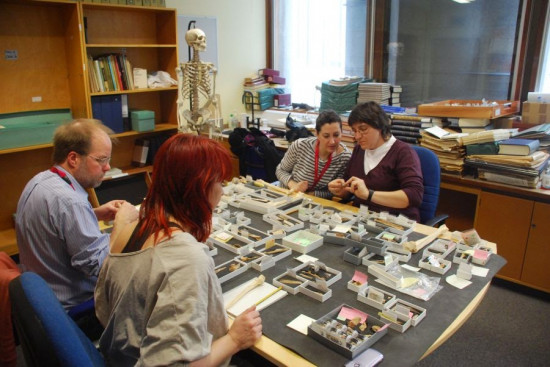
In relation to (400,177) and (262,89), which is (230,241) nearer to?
(400,177)

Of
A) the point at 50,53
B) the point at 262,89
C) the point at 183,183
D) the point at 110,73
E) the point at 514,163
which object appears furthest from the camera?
the point at 262,89

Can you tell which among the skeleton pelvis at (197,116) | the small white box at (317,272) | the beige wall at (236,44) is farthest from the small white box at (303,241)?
the beige wall at (236,44)

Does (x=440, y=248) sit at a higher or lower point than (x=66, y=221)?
lower

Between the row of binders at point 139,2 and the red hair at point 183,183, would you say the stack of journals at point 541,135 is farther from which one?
the row of binders at point 139,2

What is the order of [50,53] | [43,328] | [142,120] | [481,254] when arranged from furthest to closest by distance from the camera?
[142,120] → [50,53] → [481,254] → [43,328]

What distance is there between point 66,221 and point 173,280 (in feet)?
2.74

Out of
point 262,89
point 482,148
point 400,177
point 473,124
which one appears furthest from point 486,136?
point 262,89

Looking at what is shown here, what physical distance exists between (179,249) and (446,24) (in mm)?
3736

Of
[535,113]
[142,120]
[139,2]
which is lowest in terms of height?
[142,120]

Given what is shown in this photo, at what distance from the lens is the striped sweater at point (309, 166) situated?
2854mm

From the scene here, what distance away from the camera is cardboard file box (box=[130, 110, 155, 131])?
3.96 m

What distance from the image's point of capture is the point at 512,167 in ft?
9.15

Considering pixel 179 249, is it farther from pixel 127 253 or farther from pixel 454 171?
pixel 454 171

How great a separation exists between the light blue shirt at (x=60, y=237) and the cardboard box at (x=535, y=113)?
314 centimetres
